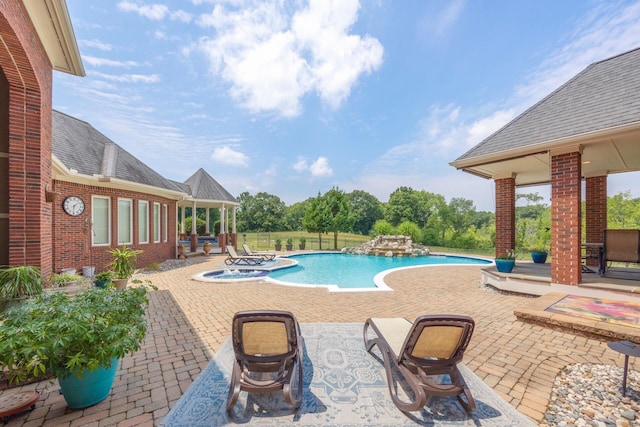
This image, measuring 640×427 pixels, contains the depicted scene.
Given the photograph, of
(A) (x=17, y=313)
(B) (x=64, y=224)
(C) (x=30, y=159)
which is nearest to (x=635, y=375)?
(A) (x=17, y=313)

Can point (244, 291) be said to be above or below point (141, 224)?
below

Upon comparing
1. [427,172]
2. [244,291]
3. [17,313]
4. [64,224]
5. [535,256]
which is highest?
[427,172]

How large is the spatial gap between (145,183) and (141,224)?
1.97 meters

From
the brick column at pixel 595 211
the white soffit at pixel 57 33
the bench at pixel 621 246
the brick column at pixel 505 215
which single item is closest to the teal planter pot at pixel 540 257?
the brick column at pixel 595 211

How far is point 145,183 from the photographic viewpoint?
11.4m

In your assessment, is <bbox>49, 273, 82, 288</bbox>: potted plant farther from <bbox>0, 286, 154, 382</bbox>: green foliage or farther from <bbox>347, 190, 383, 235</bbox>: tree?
<bbox>347, 190, 383, 235</bbox>: tree

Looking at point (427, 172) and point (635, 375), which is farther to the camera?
point (427, 172)

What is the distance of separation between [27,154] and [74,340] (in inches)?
183

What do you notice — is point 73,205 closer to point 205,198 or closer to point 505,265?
point 205,198

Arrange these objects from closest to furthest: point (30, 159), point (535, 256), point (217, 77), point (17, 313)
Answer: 1. point (17, 313)
2. point (30, 159)
3. point (535, 256)
4. point (217, 77)

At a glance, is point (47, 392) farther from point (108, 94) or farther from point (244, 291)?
point (108, 94)

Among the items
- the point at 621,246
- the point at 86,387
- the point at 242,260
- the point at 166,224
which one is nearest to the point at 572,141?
the point at 621,246

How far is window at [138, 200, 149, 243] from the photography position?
11.8 metres

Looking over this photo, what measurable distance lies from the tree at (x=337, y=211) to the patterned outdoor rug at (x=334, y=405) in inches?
717
